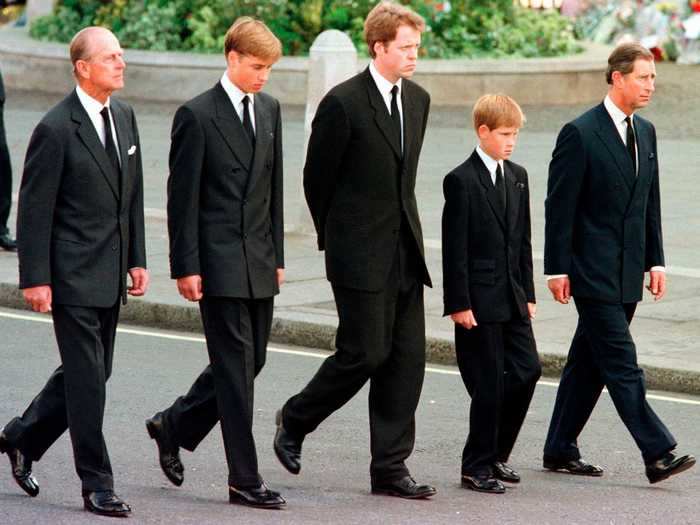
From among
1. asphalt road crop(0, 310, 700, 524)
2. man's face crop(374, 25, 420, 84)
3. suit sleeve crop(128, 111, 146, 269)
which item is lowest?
asphalt road crop(0, 310, 700, 524)

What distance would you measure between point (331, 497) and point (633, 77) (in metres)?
2.03

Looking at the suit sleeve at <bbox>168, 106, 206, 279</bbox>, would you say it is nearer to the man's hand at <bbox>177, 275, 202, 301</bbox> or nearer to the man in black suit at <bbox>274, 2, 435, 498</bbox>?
the man's hand at <bbox>177, 275, 202, 301</bbox>

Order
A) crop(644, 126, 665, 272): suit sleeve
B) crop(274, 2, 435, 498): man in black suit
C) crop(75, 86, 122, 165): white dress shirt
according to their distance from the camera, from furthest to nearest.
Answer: crop(644, 126, 665, 272): suit sleeve, crop(274, 2, 435, 498): man in black suit, crop(75, 86, 122, 165): white dress shirt

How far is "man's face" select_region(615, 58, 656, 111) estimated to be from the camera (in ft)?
22.9

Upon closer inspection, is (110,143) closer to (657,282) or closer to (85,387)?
(85,387)

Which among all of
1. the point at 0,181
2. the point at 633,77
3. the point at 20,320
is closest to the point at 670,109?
the point at 0,181

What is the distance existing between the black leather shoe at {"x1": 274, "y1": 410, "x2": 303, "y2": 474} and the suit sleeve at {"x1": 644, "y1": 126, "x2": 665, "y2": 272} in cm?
160

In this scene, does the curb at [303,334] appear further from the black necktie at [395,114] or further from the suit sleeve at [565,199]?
the black necktie at [395,114]

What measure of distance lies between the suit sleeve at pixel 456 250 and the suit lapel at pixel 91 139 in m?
1.33

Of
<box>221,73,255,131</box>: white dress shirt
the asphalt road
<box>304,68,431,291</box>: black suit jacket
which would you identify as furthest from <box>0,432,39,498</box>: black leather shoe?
<box>221,73,255,131</box>: white dress shirt

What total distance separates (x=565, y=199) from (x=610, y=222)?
0.71 ft

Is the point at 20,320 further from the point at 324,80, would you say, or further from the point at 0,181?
the point at 324,80

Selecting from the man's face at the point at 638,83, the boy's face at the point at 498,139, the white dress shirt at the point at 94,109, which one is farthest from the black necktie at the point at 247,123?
the man's face at the point at 638,83

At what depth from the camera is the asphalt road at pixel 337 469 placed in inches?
252
